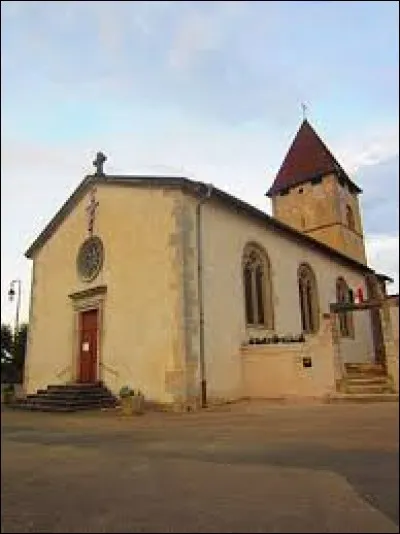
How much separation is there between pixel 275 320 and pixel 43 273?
9.05 meters

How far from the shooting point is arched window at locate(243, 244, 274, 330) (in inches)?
672

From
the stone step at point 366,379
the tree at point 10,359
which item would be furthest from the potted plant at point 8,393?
the stone step at point 366,379

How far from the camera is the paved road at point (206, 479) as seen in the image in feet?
10.7

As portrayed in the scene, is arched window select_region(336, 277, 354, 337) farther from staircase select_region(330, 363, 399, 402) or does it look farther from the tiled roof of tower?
the tiled roof of tower

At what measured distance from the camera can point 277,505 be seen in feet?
12.3

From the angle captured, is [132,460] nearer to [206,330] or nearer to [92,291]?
[206,330]

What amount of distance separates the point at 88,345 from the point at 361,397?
892 cm

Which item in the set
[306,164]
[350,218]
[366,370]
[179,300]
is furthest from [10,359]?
[306,164]

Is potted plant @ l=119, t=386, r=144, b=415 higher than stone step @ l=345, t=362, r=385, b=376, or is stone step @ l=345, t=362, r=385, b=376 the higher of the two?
stone step @ l=345, t=362, r=385, b=376

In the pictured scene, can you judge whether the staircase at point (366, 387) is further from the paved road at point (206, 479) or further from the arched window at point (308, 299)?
the arched window at point (308, 299)

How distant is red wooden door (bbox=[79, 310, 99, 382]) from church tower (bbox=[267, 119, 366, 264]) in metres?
17.3

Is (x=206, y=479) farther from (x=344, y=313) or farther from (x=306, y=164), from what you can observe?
(x=306, y=164)

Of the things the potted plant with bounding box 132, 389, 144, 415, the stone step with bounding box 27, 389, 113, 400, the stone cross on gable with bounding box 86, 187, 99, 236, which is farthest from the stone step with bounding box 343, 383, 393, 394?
the stone cross on gable with bounding box 86, 187, 99, 236

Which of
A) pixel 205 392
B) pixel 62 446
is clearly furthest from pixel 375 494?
pixel 205 392
